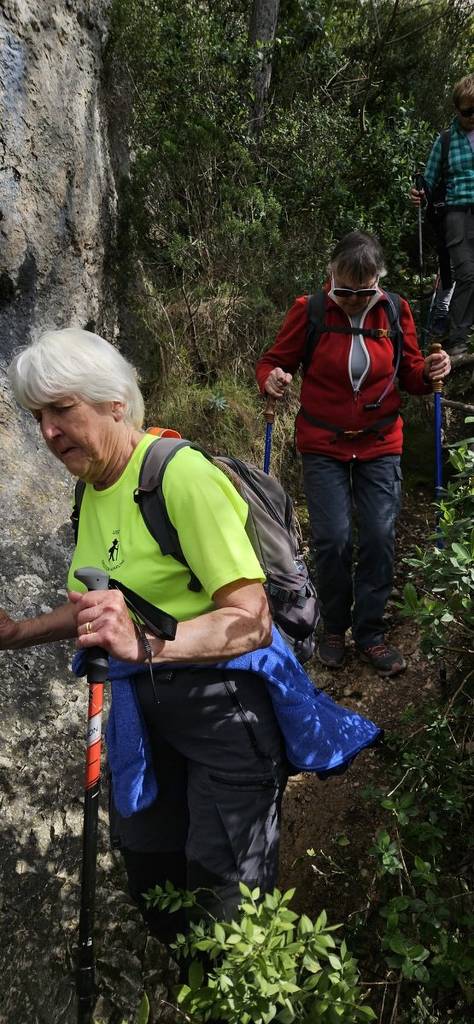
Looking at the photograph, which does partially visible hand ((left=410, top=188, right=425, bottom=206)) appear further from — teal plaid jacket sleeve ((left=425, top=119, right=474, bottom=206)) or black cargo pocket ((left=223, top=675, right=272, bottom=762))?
black cargo pocket ((left=223, top=675, right=272, bottom=762))

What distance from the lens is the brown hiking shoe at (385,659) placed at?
4039mm

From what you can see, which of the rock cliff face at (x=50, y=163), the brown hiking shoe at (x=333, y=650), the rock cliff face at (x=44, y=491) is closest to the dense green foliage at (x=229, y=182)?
the rock cliff face at (x=44, y=491)

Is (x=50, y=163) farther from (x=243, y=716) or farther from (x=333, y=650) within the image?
(x=243, y=716)

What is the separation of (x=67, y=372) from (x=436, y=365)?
2323mm

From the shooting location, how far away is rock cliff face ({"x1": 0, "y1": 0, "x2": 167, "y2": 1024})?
9.25 feet

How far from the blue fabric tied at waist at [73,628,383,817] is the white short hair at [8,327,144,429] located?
734 millimetres

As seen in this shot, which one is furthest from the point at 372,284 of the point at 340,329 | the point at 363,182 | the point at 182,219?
the point at 363,182

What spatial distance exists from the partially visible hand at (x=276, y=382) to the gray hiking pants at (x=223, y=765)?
1.93 m

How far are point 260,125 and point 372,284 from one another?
4147mm

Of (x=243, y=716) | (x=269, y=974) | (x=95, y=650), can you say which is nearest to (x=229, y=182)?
(x=243, y=716)

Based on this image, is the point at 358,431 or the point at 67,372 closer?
the point at 67,372

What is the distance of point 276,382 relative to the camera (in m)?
3.65

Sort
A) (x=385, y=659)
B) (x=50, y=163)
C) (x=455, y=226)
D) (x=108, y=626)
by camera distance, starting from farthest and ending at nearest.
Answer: (x=455, y=226), (x=50, y=163), (x=385, y=659), (x=108, y=626)

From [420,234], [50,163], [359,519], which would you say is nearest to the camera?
[359,519]
